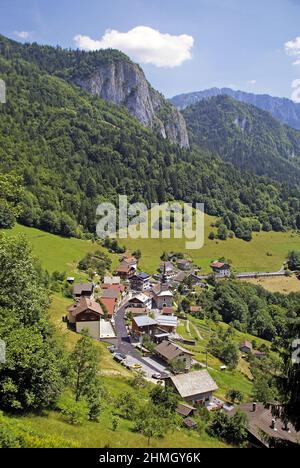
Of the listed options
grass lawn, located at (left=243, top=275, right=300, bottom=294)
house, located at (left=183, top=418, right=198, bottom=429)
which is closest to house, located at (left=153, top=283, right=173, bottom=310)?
grass lawn, located at (left=243, top=275, right=300, bottom=294)

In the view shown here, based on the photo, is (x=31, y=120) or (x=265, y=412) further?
(x=31, y=120)

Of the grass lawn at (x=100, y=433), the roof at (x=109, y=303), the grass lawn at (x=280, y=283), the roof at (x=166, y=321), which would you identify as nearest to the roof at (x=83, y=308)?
the roof at (x=109, y=303)

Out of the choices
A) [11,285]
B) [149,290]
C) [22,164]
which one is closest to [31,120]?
[22,164]

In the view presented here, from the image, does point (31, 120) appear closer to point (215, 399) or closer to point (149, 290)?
point (149, 290)

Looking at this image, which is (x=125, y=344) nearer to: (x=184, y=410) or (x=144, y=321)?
(x=144, y=321)

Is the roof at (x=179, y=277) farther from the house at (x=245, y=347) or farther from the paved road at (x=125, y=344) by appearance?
the house at (x=245, y=347)

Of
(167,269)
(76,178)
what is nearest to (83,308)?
(167,269)
